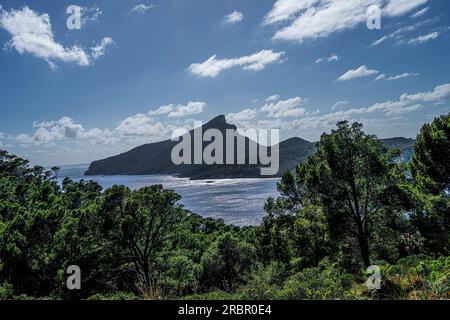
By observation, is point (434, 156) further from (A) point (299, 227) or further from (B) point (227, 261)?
(B) point (227, 261)

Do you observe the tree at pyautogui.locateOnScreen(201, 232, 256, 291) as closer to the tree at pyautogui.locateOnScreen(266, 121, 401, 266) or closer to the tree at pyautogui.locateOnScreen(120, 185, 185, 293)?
the tree at pyautogui.locateOnScreen(120, 185, 185, 293)

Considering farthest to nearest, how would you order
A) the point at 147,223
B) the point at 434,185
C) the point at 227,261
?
the point at 227,261, the point at 147,223, the point at 434,185

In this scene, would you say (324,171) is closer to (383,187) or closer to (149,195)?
(383,187)

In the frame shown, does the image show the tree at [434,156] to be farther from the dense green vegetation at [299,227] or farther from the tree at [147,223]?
the tree at [147,223]

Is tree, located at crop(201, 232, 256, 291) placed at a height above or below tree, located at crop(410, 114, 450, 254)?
below

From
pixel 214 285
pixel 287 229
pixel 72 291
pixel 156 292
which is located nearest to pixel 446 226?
pixel 287 229

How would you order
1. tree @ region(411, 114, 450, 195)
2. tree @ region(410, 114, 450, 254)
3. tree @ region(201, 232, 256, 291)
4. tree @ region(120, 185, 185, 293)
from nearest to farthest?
tree @ region(410, 114, 450, 254) < tree @ region(411, 114, 450, 195) < tree @ region(120, 185, 185, 293) < tree @ region(201, 232, 256, 291)

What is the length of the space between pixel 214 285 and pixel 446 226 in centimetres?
2738

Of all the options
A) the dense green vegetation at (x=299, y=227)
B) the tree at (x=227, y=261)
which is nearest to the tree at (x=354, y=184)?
the dense green vegetation at (x=299, y=227)

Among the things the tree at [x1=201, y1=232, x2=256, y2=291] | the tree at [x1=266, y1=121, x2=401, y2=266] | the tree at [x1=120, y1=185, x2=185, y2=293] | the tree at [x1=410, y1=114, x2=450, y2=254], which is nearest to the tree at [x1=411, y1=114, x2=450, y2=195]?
the tree at [x1=410, y1=114, x2=450, y2=254]

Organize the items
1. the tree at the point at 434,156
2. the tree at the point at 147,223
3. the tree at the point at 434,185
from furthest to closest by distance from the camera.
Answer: the tree at the point at 147,223, the tree at the point at 434,156, the tree at the point at 434,185

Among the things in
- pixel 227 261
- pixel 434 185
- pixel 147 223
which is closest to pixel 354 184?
pixel 434 185

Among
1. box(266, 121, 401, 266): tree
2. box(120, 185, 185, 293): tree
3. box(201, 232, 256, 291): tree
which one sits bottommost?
box(201, 232, 256, 291): tree

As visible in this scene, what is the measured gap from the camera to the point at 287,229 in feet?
91.4
